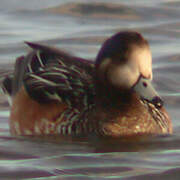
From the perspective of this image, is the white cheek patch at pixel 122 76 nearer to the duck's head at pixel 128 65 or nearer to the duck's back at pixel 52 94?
the duck's head at pixel 128 65

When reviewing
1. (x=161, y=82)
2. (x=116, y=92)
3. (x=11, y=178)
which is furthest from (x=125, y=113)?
(x=161, y=82)

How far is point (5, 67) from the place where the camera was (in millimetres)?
11133

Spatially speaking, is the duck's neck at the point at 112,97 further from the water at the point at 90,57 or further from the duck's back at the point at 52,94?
the water at the point at 90,57

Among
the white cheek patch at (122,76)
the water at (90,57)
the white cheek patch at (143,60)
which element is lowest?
the water at (90,57)

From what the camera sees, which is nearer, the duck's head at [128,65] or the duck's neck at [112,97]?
the duck's head at [128,65]

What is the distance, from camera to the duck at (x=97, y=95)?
7.61 metres

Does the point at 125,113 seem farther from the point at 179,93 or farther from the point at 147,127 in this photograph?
the point at 179,93

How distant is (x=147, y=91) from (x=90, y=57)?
432cm

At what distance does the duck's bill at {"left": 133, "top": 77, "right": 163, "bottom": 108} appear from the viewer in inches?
294

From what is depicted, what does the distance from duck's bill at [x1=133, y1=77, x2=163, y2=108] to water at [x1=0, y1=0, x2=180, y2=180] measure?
1.38ft

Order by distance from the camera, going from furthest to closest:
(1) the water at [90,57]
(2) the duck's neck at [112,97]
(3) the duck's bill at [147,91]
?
(2) the duck's neck at [112,97] < (3) the duck's bill at [147,91] < (1) the water at [90,57]

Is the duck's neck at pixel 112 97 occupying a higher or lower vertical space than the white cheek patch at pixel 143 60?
lower

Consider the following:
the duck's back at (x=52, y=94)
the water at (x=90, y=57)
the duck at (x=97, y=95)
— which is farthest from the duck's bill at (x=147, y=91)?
the duck's back at (x=52, y=94)

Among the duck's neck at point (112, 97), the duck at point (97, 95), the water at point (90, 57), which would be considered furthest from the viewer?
the duck's neck at point (112, 97)
